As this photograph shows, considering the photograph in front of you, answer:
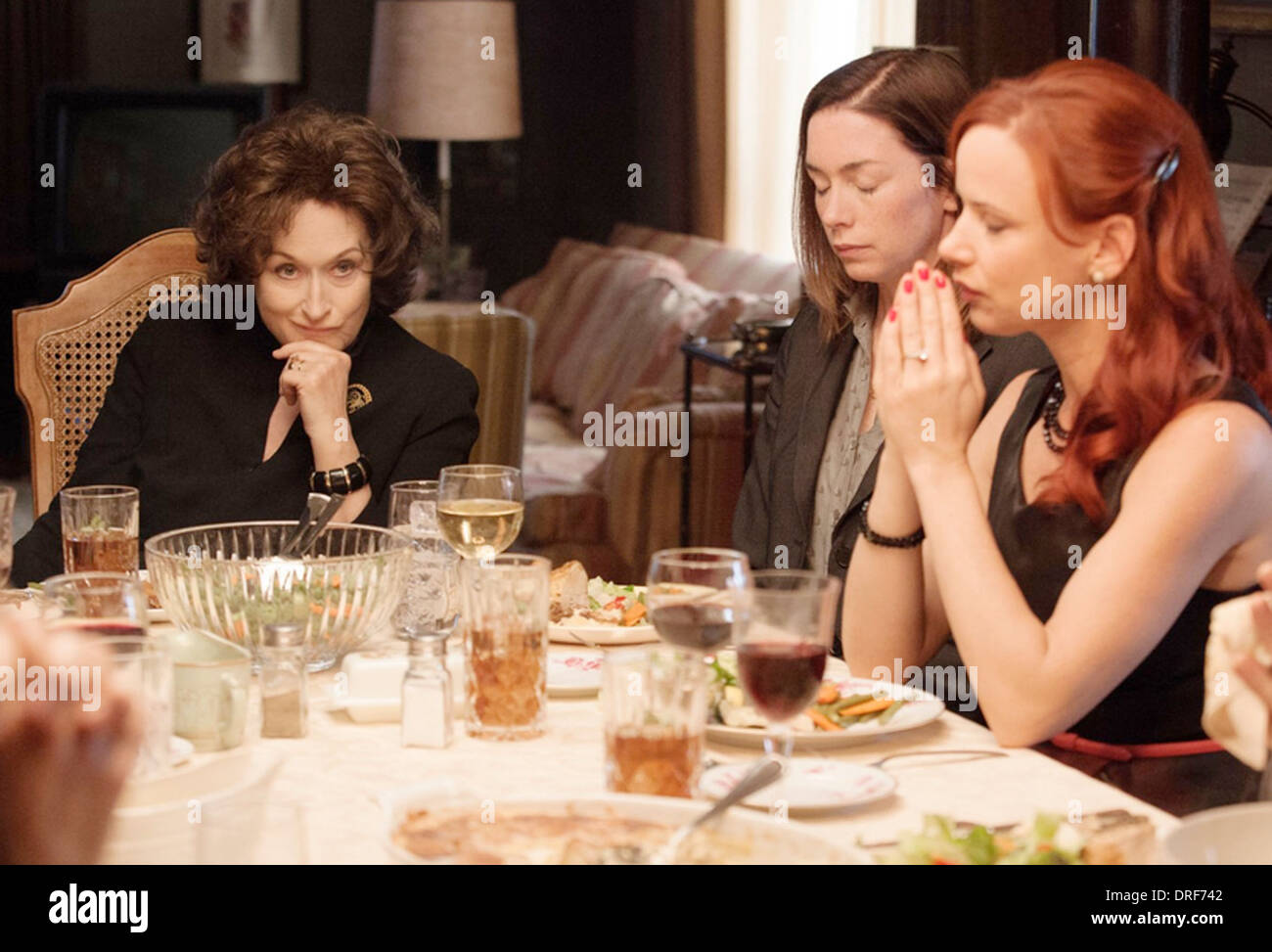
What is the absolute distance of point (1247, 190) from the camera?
13.1ft

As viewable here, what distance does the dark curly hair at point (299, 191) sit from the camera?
2.40 meters

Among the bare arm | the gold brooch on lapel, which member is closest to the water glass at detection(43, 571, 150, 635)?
the bare arm

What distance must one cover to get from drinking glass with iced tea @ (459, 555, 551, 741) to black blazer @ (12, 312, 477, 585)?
3.19ft

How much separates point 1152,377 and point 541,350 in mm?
4913

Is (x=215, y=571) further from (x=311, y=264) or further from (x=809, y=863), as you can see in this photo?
(x=311, y=264)

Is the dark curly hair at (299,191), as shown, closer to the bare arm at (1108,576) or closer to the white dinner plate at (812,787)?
the bare arm at (1108,576)

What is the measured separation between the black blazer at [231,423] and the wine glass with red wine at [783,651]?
123 cm

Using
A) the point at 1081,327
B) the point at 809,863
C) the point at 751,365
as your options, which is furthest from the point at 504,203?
the point at 809,863

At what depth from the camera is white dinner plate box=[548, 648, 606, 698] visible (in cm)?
155

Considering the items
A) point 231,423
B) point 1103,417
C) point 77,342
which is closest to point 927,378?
point 1103,417

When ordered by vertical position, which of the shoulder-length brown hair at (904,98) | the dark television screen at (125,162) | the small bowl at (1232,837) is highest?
the dark television screen at (125,162)

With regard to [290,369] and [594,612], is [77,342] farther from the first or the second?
[594,612]

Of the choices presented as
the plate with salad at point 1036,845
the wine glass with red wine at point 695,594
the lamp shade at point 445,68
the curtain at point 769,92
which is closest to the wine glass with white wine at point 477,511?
the wine glass with red wine at point 695,594
